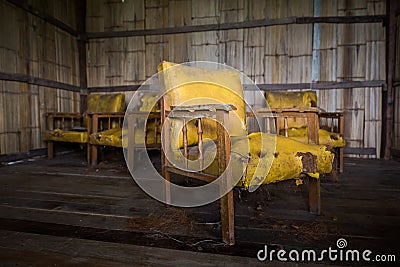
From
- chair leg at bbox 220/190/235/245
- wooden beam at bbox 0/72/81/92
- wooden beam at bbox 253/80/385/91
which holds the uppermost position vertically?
wooden beam at bbox 0/72/81/92

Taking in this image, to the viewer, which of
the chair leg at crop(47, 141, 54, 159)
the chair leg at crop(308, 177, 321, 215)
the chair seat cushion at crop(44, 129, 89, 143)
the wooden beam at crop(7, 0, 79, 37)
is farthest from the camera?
the chair leg at crop(47, 141, 54, 159)

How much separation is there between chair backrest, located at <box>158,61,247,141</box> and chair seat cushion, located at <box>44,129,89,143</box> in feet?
6.23

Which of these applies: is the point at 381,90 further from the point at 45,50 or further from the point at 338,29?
the point at 45,50

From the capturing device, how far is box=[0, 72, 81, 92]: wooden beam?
3165 mm

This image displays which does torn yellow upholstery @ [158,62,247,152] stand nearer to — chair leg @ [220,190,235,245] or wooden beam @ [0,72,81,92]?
chair leg @ [220,190,235,245]

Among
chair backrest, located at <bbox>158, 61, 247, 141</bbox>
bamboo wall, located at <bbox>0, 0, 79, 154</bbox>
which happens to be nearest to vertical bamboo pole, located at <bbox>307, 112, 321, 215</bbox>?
chair backrest, located at <bbox>158, 61, 247, 141</bbox>

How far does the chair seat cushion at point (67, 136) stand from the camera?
3139 mm

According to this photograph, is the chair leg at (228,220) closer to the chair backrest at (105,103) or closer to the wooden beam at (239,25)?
the chair backrest at (105,103)

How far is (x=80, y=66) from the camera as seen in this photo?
4492 mm

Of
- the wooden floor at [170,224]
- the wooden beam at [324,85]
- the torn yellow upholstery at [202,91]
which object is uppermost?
the wooden beam at [324,85]

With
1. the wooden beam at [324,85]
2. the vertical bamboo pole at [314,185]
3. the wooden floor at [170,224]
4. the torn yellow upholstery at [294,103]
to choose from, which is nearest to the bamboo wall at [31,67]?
the wooden floor at [170,224]

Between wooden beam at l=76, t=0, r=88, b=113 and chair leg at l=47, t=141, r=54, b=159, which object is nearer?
chair leg at l=47, t=141, r=54, b=159

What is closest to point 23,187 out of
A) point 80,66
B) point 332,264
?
point 332,264

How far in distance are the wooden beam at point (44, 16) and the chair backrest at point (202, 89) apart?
9.26 ft
